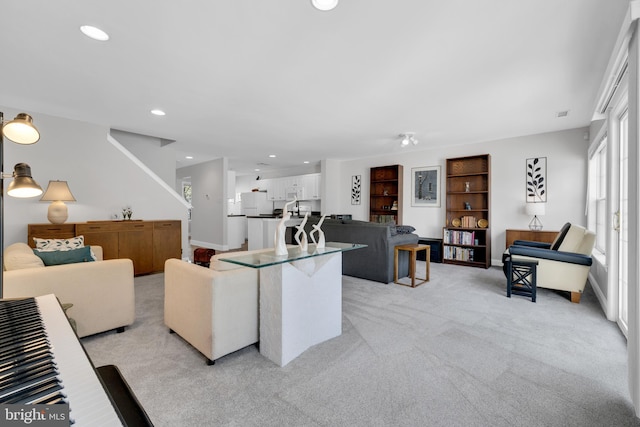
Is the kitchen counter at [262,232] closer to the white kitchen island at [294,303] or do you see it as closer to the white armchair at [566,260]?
the white kitchen island at [294,303]

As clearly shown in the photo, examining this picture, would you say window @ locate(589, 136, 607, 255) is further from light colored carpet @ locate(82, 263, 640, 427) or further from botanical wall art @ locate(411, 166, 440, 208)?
botanical wall art @ locate(411, 166, 440, 208)

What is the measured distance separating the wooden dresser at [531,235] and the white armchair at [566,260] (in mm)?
1161

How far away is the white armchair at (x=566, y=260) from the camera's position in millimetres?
3301

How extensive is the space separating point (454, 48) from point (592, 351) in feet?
8.67

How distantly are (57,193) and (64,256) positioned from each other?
1971 mm

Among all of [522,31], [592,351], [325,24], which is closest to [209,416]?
[325,24]

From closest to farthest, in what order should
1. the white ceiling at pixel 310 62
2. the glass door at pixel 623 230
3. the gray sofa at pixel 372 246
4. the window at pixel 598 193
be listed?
the white ceiling at pixel 310 62 → the glass door at pixel 623 230 → the window at pixel 598 193 → the gray sofa at pixel 372 246

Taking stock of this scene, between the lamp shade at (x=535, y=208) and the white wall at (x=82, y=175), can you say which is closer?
the white wall at (x=82, y=175)

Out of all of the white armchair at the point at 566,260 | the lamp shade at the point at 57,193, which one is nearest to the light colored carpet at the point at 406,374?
the white armchair at the point at 566,260

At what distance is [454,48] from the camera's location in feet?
7.64

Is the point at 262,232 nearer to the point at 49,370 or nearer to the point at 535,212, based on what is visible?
A: the point at 535,212

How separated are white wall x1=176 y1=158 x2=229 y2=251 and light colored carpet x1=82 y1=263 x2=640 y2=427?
14.3 ft

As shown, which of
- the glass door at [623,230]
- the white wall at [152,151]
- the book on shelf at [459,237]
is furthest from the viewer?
the book on shelf at [459,237]

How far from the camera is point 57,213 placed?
12.7 feet
